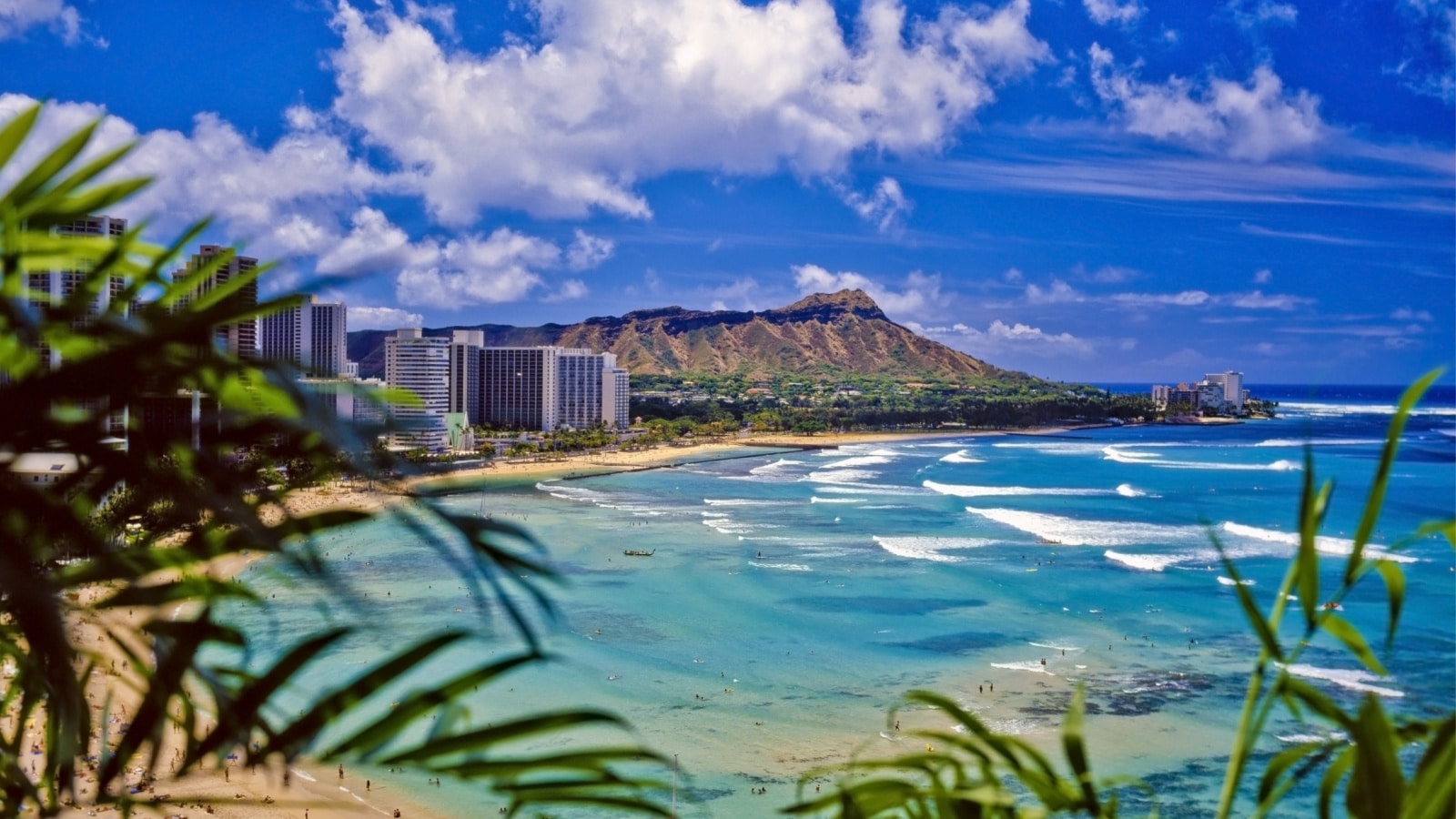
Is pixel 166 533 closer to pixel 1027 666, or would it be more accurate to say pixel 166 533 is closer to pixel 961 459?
pixel 1027 666

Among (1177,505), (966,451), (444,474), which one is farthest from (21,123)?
(966,451)

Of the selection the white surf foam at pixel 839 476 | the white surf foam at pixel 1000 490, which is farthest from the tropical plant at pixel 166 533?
the white surf foam at pixel 839 476

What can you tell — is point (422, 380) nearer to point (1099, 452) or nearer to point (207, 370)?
point (1099, 452)

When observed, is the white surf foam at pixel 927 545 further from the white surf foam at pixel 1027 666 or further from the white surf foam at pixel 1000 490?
the white surf foam at pixel 1000 490

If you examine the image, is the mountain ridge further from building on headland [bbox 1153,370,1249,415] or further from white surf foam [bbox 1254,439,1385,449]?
white surf foam [bbox 1254,439,1385,449]

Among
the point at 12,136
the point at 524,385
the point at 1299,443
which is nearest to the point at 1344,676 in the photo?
the point at 12,136
